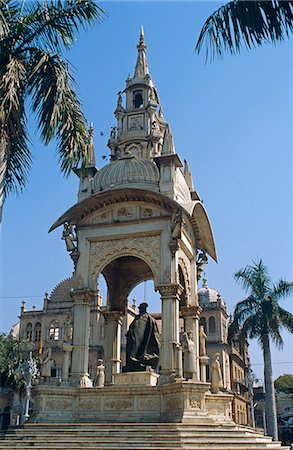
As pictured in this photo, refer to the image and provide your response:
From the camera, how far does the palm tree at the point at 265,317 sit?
97.0ft

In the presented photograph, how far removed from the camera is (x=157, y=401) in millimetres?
17859

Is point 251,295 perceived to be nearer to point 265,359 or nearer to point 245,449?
point 265,359

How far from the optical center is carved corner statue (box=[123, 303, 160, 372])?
827 inches

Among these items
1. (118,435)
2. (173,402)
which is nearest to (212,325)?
(173,402)

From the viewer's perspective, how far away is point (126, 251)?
20.7m

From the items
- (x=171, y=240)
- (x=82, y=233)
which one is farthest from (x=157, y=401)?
(x=82, y=233)

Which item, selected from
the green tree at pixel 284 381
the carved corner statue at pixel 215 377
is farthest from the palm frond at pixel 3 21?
the green tree at pixel 284 381

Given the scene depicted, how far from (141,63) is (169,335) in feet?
56.3

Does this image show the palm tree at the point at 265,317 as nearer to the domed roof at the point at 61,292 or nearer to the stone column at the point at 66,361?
the stone column at the point at 66,361

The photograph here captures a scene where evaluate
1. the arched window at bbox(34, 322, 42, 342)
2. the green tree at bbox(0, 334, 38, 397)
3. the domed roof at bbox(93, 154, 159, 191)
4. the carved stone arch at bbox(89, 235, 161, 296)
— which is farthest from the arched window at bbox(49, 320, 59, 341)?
the carved stone arch at bbox(89, 235, 161, 296)

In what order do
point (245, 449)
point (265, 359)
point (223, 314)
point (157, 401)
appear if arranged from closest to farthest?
point (245, 449), point (157, 401), point (265, 359), point (223, 314)

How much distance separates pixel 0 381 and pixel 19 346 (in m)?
8.04

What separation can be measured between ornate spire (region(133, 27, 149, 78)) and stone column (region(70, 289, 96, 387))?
552 inches

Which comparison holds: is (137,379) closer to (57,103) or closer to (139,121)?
(57,103)
